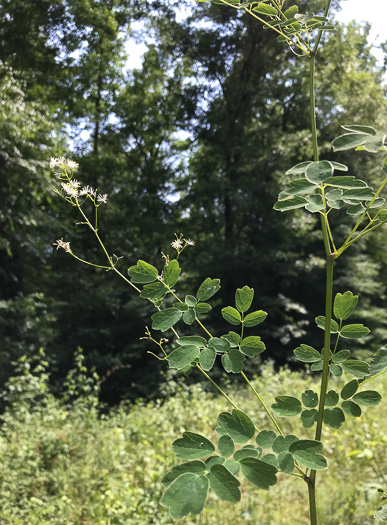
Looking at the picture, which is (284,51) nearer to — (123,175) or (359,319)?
(123,175)

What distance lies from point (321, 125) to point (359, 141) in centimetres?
1167

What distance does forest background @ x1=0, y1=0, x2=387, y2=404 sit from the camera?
850 cm

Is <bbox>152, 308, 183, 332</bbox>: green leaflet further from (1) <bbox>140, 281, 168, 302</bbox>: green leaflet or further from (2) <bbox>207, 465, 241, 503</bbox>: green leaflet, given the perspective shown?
(2) <bbox>207, 465, 241, 503</bbox>: green leaflet

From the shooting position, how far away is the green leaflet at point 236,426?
0.61 meters

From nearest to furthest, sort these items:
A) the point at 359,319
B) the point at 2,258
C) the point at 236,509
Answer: the point at 236,509, the point at 2,258, the point at 359,319

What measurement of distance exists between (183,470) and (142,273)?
35cm

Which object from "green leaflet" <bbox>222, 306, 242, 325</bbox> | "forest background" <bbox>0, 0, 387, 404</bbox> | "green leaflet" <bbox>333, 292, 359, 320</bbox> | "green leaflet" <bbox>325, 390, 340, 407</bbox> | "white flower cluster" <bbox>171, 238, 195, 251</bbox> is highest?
"forest background" <bbox>0, 0, 387, 404</bbox>

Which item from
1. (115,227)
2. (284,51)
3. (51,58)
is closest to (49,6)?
(51,58)

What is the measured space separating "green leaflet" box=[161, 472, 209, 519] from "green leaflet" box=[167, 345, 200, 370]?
192 mm

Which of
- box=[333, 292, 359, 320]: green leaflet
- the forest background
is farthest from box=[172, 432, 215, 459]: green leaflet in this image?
the forest background

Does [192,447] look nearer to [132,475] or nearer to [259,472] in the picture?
[259,472]

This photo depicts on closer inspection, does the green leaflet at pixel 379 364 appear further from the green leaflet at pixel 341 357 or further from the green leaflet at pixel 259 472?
the green leaflet at pixel 259 472

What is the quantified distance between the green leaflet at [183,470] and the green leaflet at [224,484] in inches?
0.5

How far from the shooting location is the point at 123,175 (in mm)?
10625
